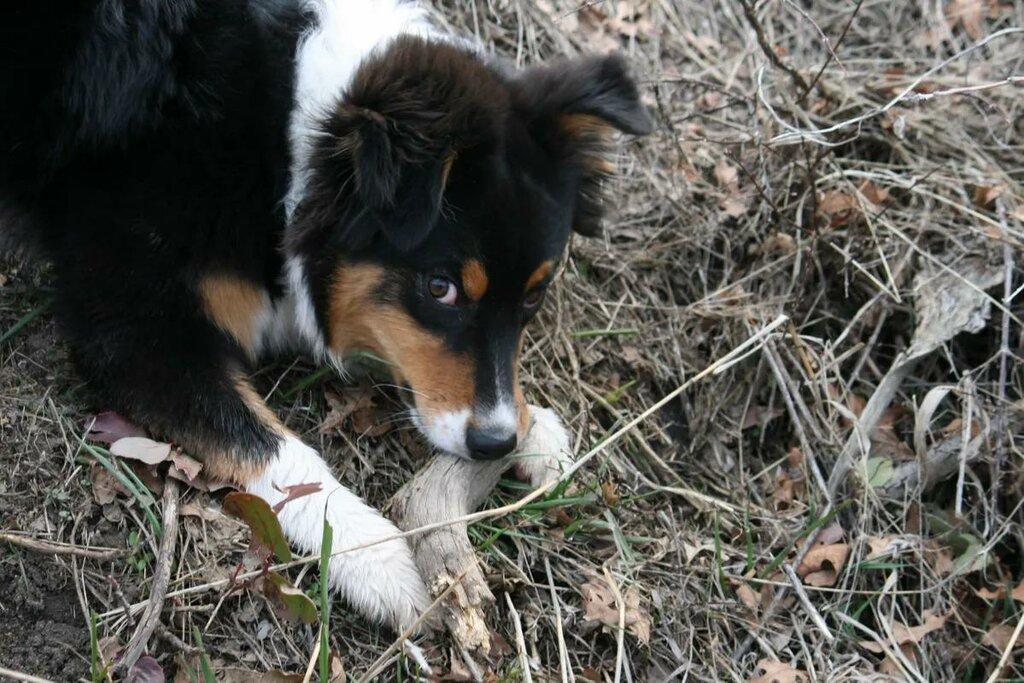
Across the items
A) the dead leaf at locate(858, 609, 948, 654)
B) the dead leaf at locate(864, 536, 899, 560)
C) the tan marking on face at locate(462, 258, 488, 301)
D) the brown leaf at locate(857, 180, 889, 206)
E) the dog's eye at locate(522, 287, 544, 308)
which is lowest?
the dead leaf at locate(858, 609, 948, 654)

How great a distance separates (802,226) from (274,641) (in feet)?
9.95

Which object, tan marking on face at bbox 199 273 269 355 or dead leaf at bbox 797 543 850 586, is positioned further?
dead leaf at bbox 797 543 850 586

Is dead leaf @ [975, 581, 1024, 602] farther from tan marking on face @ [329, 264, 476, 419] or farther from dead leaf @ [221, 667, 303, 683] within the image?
dead leaf @ [221, 667, 303, 683]

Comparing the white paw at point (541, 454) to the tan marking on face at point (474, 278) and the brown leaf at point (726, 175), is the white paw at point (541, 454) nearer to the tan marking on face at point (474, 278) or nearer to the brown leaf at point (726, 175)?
the tan marking on face at point (474, 278)

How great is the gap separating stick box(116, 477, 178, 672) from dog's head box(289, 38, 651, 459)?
0.84 meters

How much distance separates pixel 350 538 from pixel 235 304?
95cm

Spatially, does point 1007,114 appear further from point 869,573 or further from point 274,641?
point 274,641

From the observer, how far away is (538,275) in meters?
3.62

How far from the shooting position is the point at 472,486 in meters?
3.57

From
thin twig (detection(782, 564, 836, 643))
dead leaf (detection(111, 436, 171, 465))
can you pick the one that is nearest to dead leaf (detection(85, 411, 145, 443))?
dead leaf (detection(111, 436, 171, 465))

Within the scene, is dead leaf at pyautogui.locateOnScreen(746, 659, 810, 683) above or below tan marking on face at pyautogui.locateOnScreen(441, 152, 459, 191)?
below

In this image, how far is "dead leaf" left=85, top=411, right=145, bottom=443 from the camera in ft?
11.3

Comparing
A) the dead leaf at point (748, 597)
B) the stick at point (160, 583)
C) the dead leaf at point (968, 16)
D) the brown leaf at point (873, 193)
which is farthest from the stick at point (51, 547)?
the dead leaf at point (968, 16)

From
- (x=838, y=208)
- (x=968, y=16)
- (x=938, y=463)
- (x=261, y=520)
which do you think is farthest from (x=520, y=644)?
(x=968, y=16)
